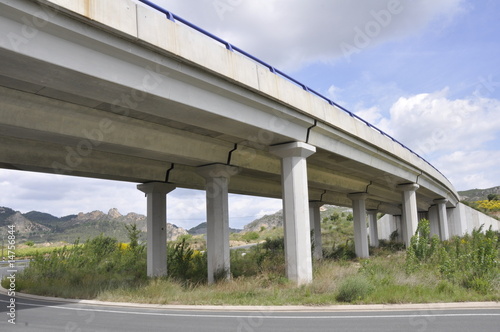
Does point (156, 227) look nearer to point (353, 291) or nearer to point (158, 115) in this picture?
point (158, 115)

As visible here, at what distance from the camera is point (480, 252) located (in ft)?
42.4

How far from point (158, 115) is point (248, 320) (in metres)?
5.72

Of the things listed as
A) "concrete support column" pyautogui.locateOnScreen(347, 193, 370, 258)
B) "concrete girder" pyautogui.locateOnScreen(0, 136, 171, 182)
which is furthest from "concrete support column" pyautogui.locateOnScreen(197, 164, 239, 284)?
"concrete support column" pyautogui.locateOnScreen(347, 193, 370, 258)

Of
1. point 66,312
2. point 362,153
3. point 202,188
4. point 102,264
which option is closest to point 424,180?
point 362,153

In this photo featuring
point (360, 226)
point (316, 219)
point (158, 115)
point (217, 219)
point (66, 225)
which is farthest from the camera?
point (66, 225)

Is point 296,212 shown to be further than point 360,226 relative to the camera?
No

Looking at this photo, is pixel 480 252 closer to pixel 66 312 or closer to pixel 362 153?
pixel 362 153

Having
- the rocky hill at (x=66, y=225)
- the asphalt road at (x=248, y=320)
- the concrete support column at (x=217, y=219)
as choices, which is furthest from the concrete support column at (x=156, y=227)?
the rocky hill at (x=66, y=225)

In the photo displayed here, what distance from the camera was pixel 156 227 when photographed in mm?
17906

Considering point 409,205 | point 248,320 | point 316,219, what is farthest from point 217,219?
point 316,219

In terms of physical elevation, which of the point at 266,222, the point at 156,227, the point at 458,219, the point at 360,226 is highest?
the point at 266,222

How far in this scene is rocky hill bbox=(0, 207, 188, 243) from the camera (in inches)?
2557

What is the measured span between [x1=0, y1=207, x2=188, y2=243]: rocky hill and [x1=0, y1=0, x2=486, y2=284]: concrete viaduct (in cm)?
2137

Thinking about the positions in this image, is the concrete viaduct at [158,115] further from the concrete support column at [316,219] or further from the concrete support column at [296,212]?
the concrete support column at [316,219]
